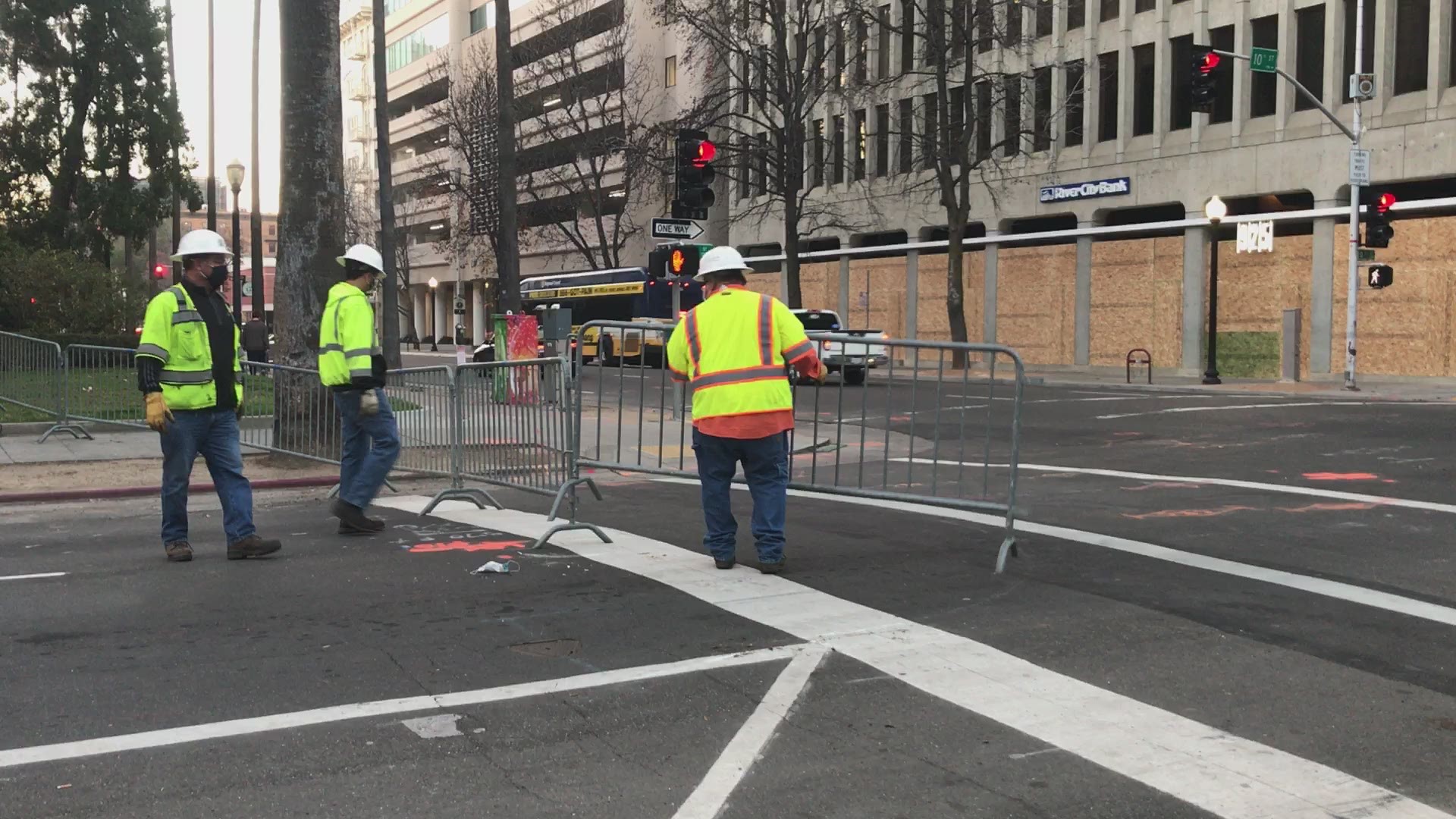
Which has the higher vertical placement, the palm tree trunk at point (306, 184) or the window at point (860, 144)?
the window at point (860, 144)

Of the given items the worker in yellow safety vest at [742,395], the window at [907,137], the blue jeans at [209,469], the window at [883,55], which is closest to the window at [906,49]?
the window at [883,55]

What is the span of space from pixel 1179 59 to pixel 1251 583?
33258mm

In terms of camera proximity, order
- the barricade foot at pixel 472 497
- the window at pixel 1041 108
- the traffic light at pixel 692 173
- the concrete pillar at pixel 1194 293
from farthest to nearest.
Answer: the window at pixel 1041 108 < the concrete pillar at pixel 1194 293 < the traffic light at pixel 692 173 < the barricade foot at pixel 472 497

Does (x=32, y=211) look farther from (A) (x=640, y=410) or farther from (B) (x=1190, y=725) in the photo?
(B) (x=1190, y=725)

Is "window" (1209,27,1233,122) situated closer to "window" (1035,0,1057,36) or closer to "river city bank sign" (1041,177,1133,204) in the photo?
"river city bank sign" (1041,177,1133,204)

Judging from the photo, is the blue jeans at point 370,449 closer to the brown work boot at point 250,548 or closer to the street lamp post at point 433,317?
the brown work boot at point 250,548

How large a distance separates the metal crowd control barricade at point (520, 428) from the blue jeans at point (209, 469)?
2024 mm

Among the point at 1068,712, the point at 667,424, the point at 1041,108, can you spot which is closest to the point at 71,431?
the point at 667,424

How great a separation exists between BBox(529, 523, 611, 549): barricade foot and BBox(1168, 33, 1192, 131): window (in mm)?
32599

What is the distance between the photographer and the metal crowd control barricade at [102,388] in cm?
1678

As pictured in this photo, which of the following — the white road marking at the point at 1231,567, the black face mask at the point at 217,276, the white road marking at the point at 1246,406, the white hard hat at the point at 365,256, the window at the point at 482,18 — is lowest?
the white road marking at the point at 1231,567

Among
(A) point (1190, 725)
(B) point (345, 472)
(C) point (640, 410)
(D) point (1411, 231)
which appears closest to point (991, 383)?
(C) point (640, 410)

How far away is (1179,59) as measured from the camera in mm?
37188

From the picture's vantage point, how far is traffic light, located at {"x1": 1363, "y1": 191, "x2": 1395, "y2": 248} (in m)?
27.5
